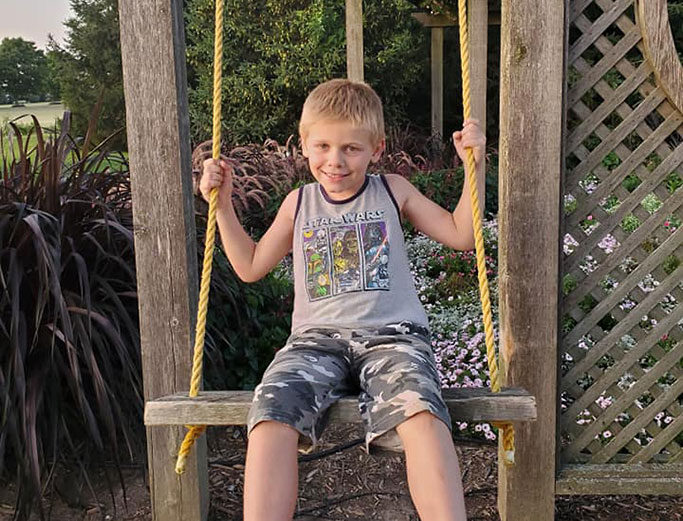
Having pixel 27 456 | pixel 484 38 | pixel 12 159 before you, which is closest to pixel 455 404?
pixel 27 456

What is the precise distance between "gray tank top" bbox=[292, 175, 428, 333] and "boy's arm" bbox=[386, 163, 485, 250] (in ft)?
0.13

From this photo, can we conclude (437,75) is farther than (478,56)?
Yes

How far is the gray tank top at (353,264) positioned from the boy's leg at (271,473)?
17.5 inches

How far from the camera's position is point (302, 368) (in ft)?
6.37

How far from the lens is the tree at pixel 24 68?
1423 cm

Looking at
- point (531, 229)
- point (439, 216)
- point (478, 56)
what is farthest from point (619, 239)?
point (478, 56)

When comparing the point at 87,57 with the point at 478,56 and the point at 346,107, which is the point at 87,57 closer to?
the point at 478,56

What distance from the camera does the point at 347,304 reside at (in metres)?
2.14

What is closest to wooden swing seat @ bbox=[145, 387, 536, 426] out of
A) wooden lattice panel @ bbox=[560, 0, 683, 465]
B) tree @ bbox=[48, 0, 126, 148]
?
wooden lattice panel @ bbox=[560, 0, 683, 465]

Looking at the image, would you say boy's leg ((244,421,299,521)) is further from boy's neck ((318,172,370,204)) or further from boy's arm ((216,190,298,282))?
boy's neck ((318,172,370,204))

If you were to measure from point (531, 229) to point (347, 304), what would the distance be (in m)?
0.66

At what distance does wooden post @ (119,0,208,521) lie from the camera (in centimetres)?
230

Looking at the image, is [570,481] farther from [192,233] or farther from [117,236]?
[117,236]

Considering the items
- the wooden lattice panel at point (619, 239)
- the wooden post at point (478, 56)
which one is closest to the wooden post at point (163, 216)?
the wooden lattice panel at point (619, 239)
